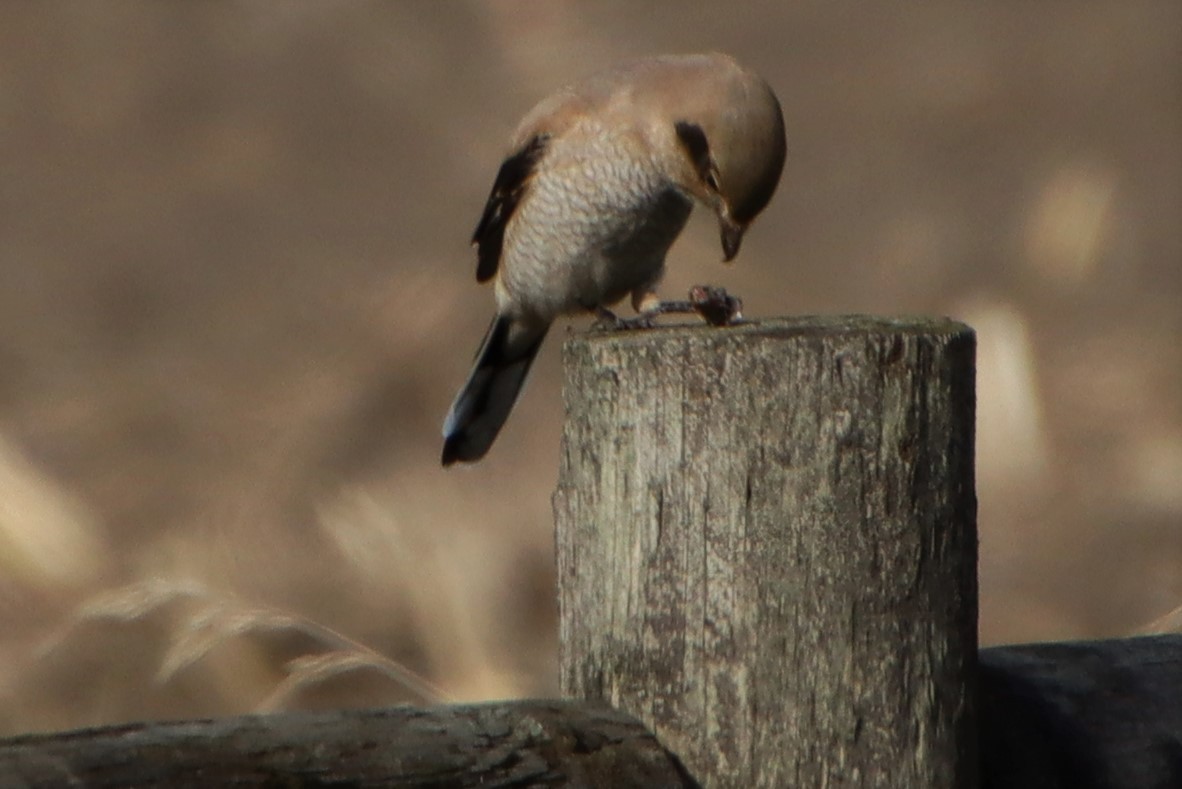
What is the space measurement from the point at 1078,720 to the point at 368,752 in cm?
80

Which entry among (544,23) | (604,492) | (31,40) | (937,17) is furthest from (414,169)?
(604,492)

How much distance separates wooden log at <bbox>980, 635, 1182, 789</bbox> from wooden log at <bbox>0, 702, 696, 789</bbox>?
399 millimetres

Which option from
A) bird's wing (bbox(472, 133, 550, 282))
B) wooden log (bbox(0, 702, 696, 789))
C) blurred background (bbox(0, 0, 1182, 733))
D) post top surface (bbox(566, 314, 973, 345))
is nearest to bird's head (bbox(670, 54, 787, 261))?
bird's wing (bbox(472, 133, 550, 282))

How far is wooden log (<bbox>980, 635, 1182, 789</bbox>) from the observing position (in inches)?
84.1

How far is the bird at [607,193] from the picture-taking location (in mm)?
3578

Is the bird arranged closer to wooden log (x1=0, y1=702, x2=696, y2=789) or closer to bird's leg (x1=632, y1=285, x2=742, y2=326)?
bird's leg (x1=632, y1=285, x2=742, y2=326)

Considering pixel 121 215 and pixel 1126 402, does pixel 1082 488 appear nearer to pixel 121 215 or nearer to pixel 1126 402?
pixel 1126 402

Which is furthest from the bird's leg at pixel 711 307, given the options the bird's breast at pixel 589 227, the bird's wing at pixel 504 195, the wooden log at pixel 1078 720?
the bird's wing at pixel 504 195

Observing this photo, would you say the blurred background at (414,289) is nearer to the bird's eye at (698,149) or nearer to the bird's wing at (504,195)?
the bird's wing at (504,195)

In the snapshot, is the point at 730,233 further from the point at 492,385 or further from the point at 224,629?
the point at 492,385

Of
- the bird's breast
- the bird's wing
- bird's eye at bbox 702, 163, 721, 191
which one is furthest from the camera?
the bird's wing

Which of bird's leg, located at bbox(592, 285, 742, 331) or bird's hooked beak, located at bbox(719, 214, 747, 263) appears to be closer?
bird's leg, located at bbox(592, 285, 742, 331)

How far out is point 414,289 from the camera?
616cm

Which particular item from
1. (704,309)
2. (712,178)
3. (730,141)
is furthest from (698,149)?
(704,309)
